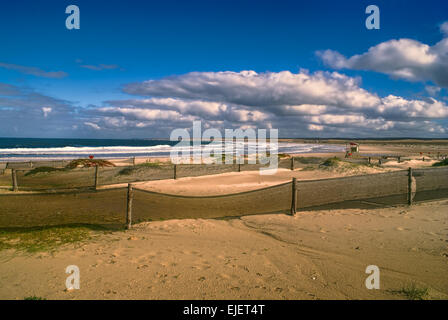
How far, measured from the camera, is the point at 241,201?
42.5 feet

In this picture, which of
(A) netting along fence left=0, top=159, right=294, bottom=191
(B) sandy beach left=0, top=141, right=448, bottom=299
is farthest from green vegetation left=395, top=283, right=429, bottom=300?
(A) netting along fence left=0, top=159, right=294, bottom=191

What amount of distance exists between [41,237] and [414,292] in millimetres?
8808

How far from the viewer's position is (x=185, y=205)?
12.7m

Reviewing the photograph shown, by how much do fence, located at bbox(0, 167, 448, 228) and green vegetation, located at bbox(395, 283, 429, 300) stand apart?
5852 mm

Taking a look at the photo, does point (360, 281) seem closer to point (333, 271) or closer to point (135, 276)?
point (333, 271)

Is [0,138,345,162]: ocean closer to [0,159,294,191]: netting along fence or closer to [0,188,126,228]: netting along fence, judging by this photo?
[0,159,294,191]: netting along fence

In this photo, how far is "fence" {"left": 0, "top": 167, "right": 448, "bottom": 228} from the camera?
10961 mm

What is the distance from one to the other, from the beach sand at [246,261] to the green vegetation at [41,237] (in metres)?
0.41

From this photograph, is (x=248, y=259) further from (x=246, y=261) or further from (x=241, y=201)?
(x=241, y=201)

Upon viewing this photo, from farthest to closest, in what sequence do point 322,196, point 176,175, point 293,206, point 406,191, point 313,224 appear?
point 176,175 < point 406,191 < point 322,196 < point 293,206 < point 313,224
